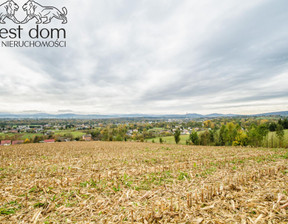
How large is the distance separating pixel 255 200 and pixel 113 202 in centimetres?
529

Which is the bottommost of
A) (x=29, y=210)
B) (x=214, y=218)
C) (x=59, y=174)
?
(x=59, y=174)

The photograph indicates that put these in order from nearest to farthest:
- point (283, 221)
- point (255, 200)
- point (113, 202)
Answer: point (283, 221), point (255, 200), point (113, 202)

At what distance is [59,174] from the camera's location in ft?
29.1

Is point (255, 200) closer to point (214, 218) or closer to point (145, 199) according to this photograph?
point (214, 218)

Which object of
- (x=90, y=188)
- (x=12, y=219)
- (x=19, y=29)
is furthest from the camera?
(x=19, y=29)

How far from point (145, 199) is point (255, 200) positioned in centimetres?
404

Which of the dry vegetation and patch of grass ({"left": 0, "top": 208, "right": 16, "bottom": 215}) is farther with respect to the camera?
patch of grass ({"left": 0, "top": 208, "right": 16, "bottom": 215})

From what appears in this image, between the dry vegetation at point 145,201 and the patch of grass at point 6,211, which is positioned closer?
the dry vegetation at point 145,201

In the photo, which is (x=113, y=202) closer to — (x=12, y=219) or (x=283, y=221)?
(x=12, y=219)

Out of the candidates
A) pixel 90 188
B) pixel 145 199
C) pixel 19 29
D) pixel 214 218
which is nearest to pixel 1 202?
pixel 90 188

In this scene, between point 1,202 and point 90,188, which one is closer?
point 1,202

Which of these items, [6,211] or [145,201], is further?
[145,201]

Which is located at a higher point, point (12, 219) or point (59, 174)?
point (12, 219)

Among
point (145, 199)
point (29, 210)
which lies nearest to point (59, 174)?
point (29, 210)
